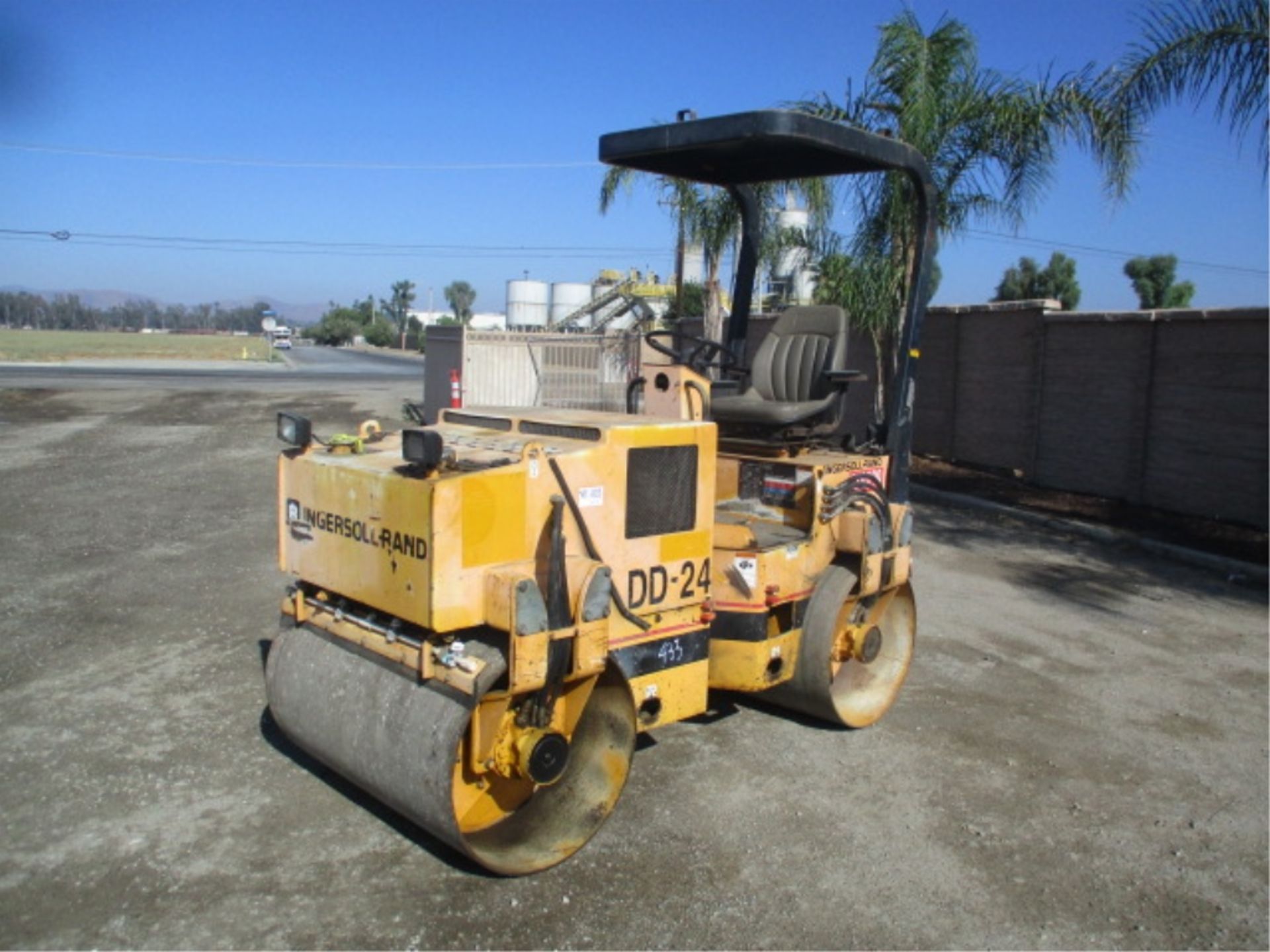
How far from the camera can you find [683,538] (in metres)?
4.48

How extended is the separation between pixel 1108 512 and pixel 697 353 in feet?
24.6

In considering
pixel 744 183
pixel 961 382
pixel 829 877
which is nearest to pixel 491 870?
pixel 829 877

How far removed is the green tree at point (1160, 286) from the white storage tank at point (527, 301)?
83.8 ft

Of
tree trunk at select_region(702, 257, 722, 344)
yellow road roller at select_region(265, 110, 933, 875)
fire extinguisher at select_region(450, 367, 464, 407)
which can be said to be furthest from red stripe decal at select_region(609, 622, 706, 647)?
fire extinguisher at select_region(450, 367, 464, 407)

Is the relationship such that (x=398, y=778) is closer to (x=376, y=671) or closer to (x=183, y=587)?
(x=376, y=671)

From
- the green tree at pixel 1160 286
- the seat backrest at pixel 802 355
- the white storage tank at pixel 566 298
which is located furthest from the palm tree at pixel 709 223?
the white storage tank at pixel 566 298

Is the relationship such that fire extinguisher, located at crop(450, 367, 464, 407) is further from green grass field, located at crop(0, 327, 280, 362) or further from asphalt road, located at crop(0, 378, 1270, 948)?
green grass field, located at crop(0, 327, 280, 362)

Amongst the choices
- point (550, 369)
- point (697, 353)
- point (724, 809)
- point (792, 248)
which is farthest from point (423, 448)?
point (550, 369)

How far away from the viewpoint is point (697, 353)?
5809 mm

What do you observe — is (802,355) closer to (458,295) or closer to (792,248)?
(792,248)

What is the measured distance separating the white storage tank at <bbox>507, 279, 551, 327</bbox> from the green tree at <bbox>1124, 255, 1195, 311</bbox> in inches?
1006

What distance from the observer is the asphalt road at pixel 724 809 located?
3760 millimetres

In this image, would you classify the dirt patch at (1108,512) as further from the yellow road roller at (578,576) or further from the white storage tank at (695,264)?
the yellow road roller at (578,576)

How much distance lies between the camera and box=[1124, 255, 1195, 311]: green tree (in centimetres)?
2891
